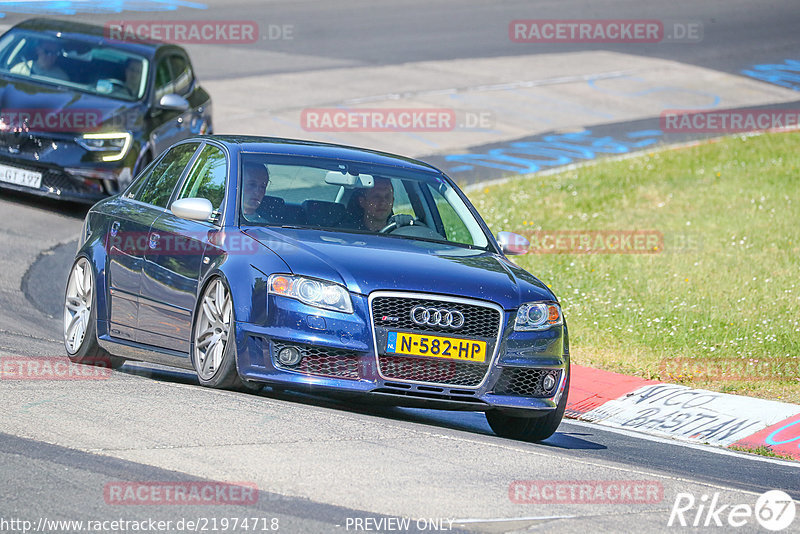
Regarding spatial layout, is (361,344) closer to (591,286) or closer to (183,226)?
(183,226)

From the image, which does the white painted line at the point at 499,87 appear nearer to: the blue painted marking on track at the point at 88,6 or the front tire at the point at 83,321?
the blue painted marking on track at the point at 88,6

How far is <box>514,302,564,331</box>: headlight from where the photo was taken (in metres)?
7.97

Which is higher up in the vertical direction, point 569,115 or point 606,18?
point 606,18

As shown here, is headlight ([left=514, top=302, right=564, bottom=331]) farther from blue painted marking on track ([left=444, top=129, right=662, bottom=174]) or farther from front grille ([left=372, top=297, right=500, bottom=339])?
blue painted marking on track ([left=444, top=129, right=662, bottom=174])

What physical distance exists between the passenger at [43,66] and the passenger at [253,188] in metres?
8.29

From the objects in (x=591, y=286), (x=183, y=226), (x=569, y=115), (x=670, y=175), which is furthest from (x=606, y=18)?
(x=183, y=226)

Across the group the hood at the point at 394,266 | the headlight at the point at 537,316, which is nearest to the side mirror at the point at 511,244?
the hood at the point at 394,266

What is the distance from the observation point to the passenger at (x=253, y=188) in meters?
8.55

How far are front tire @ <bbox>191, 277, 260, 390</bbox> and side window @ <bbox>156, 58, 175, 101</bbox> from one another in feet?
29.3

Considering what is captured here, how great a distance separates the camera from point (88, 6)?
32938 millimetres

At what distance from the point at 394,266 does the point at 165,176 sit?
239 centimetres

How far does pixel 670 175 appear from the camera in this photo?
68.6ft

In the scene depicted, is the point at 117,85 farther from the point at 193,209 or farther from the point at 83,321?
the point at 193,209

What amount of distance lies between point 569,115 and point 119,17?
1119cm
